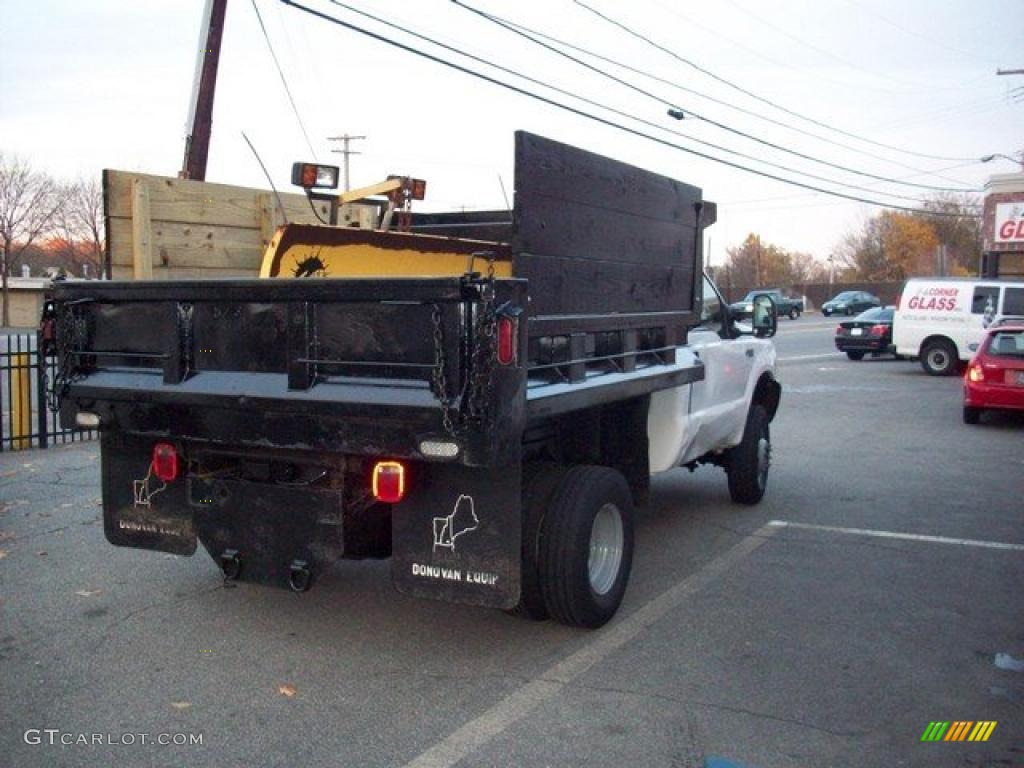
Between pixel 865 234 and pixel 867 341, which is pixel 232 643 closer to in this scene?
pixel 867 341

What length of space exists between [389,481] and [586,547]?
1.13 m

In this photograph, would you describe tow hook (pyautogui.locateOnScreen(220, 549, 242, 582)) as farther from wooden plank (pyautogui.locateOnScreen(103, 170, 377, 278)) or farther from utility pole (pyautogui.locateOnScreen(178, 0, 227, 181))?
utility pole (pyautogui.locateOnScreen(178, 0, 227, 181))

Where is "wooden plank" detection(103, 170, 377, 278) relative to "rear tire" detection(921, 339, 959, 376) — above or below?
above

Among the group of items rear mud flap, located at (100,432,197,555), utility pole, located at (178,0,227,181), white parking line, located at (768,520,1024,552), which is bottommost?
white parking line, located at (768,520,1024,552)

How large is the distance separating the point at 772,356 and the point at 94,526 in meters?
5.68

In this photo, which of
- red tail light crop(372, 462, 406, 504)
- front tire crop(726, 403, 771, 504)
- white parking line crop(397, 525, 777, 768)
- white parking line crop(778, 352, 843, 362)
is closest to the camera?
white parking line crop(397, 525, 777, 768)

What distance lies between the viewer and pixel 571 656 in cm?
484

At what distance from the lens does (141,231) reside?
19.0 ft

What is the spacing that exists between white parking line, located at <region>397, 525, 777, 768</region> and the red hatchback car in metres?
8.83

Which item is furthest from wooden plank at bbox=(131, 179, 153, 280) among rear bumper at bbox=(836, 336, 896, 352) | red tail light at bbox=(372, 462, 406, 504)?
rear bumper at bbox=(836, 336, 896, 352)

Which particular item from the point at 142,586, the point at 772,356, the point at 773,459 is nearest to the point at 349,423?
the point at 142,586

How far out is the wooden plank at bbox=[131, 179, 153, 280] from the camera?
5.73m

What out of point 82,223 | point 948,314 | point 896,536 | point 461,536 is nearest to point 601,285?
point 461,536

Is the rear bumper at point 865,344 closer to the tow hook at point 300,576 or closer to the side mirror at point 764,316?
the side mirror at point 764,316
